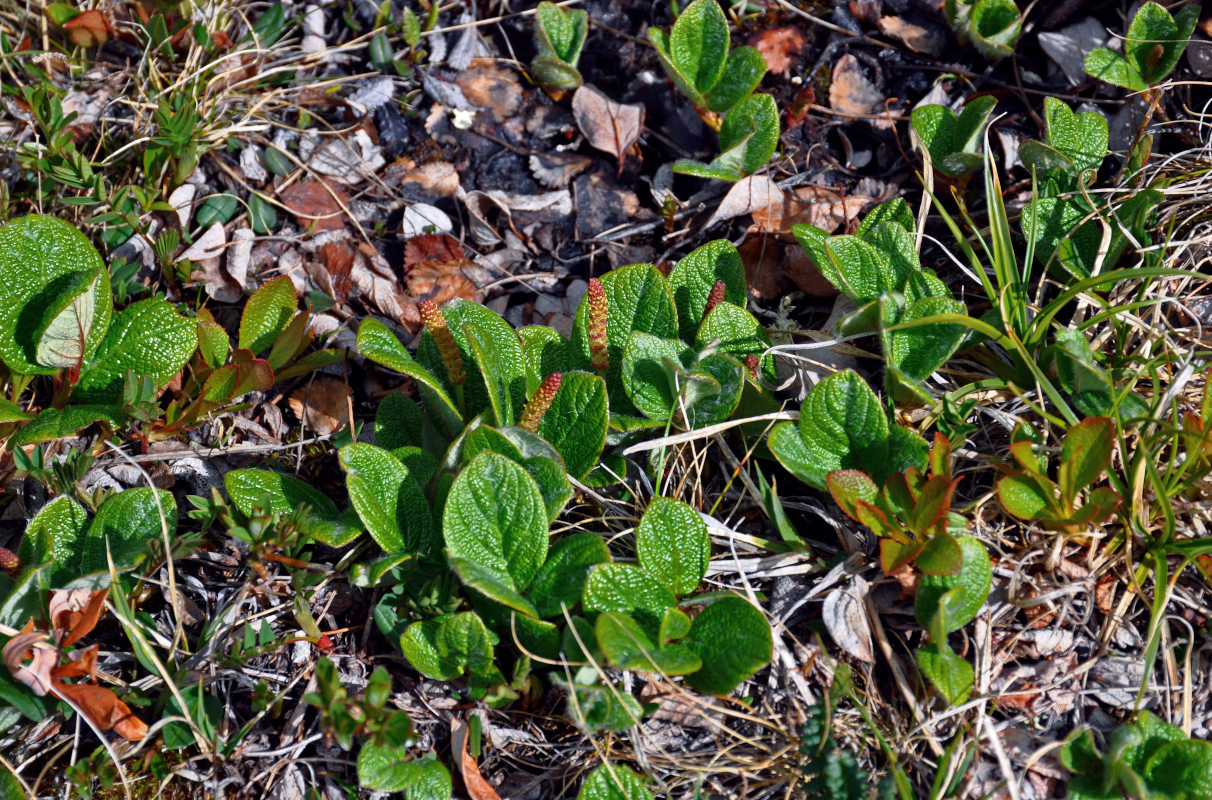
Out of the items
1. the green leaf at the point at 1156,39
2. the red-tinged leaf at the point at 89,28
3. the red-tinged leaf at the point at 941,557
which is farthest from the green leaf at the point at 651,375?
the red-tinged leaf at the point at 89,28

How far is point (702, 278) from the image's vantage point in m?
2.21

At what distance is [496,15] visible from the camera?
3033 millimetres

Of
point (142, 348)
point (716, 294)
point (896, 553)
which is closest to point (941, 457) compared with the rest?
point (896, 553)

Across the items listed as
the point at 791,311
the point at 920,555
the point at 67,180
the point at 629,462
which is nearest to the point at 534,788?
the point at 629,462

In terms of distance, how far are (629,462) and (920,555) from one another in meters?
0.70

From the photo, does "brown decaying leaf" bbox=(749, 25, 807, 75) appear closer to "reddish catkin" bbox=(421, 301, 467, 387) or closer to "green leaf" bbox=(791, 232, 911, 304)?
"green leaf" bbox=(791, 232, 911, 304)

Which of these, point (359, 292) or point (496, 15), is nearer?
point (359, 292)

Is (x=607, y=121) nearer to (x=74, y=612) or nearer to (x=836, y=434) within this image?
(x=836, y=434)

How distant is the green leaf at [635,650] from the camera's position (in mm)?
1611

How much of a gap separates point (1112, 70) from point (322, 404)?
2352mm

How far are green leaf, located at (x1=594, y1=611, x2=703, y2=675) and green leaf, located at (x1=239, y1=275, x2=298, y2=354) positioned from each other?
3.89ft

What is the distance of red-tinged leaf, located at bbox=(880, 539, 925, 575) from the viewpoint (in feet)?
5.80

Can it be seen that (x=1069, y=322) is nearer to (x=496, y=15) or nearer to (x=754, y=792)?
(x=754, y=792)

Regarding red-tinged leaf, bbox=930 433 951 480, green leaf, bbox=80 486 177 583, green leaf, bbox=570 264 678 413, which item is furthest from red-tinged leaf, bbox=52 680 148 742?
red-tinged leaf, bbox=930 433 951 480
